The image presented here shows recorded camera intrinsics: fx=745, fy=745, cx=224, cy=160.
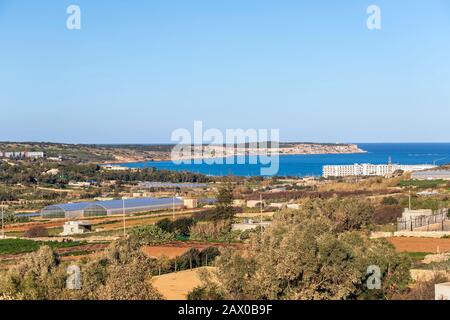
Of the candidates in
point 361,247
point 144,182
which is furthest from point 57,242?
point 144,182

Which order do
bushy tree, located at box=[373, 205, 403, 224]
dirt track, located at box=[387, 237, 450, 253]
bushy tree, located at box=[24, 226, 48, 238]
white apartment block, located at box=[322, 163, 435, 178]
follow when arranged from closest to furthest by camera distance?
1. dirt track, located at box=[387, 237, 450, 253]
2. bushy tree, located at box=[24, 226, 48, 238]
3. bushy tree, located at box=[373, 205, 403, 224]
4. white apartment block, located at box=[322, 163, 435, 178]

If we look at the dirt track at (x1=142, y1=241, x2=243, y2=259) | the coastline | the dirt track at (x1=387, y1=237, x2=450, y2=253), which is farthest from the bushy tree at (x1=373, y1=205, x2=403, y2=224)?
the coastline

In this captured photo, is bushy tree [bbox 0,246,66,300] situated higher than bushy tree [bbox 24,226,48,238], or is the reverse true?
bushy tree [bbox 0,246,66,300]

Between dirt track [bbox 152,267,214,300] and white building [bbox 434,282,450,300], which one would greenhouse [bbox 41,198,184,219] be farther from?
white building [bbox 434,282,450,300]

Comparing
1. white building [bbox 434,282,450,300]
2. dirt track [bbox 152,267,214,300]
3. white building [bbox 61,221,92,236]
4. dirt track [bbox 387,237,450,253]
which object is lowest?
white building [bbox 61,221,92,236]

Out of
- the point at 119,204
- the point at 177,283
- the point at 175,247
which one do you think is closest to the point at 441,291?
the point at 177,283

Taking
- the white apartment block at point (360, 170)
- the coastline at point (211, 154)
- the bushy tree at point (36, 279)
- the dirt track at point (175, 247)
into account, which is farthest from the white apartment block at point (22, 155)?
the bushy tree at point (36, 279)
